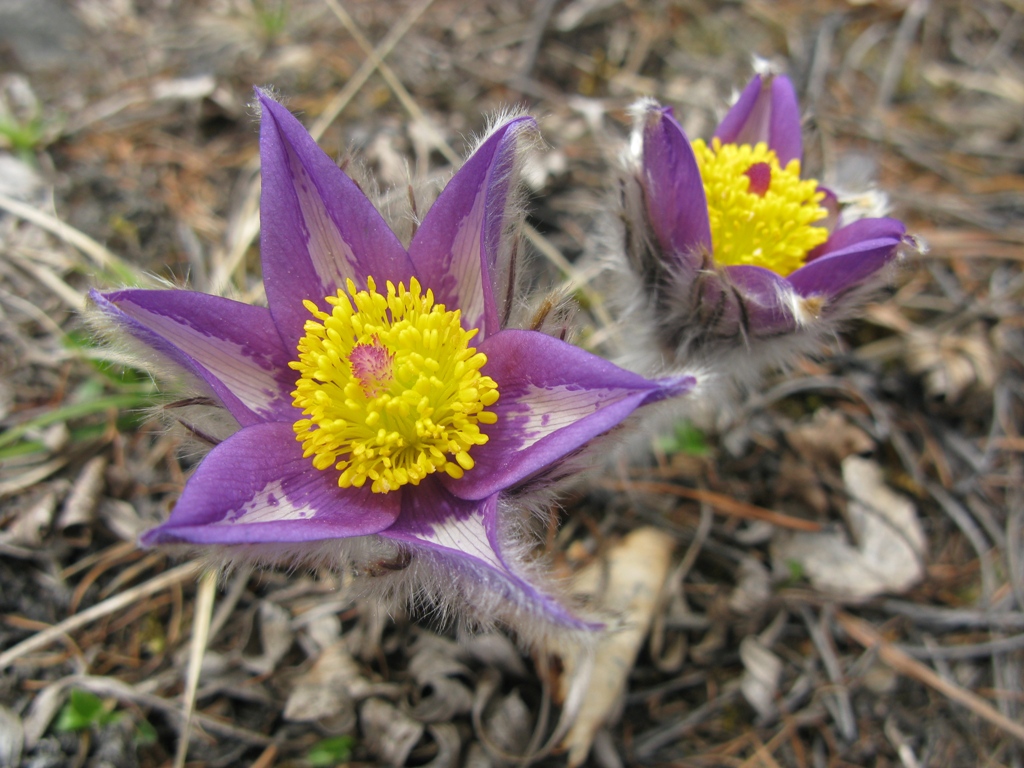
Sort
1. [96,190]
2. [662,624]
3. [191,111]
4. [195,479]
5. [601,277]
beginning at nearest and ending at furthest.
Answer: [195,479] < [662,624] < [601,277] < [96,190] < [191,111]

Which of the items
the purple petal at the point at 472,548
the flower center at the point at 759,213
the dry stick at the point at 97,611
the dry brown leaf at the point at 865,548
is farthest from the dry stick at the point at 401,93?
the dry brown leaf at the point at 865,548

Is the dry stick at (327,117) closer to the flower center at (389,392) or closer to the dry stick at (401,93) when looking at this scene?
the dry stick at (401,93)

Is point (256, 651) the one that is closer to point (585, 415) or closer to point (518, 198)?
point (585, 415)

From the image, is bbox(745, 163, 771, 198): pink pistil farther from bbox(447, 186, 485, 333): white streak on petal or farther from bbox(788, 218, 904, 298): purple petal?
bbox(447, 186, 485, 333): white streak on petal

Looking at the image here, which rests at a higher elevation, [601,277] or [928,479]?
[601,277]

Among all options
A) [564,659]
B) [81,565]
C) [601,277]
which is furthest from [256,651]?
[601,277]

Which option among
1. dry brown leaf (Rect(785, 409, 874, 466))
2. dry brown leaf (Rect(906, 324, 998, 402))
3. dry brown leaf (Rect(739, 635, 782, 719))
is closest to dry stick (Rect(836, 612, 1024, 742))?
dry brown leaf (Rect(739, 635, 782, 719))
